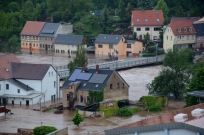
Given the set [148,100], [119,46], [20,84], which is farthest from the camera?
[119,46]

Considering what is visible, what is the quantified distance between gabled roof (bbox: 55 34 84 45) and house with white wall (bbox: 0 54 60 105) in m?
23.9

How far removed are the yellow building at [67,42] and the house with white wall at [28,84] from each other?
23.7 m

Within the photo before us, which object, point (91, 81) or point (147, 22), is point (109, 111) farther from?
point (147, 22)

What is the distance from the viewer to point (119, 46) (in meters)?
72.6

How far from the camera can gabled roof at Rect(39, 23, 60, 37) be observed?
3095 inches

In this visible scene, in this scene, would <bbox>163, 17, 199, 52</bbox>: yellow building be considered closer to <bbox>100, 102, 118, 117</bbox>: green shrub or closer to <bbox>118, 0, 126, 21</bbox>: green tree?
<bbox>118, 0, 126, 21</bbox>: green tree

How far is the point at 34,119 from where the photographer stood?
44.3m

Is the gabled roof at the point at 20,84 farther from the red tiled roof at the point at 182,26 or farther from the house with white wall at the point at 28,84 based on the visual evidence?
the red tiled roof at the point at 182,26

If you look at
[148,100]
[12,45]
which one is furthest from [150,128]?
[12,45]

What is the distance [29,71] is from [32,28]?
31076 mm

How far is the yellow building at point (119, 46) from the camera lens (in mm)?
72500

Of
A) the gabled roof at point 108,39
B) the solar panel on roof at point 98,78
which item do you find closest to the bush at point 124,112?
the solar panel on roof at point 98,78

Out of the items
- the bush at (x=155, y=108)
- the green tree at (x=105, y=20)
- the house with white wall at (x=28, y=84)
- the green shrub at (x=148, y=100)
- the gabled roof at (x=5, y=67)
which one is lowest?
the bush at (x=155, y=108)

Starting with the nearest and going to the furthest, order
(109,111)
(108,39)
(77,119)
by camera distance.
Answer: (77,119) < (109,111) < (108,39)
